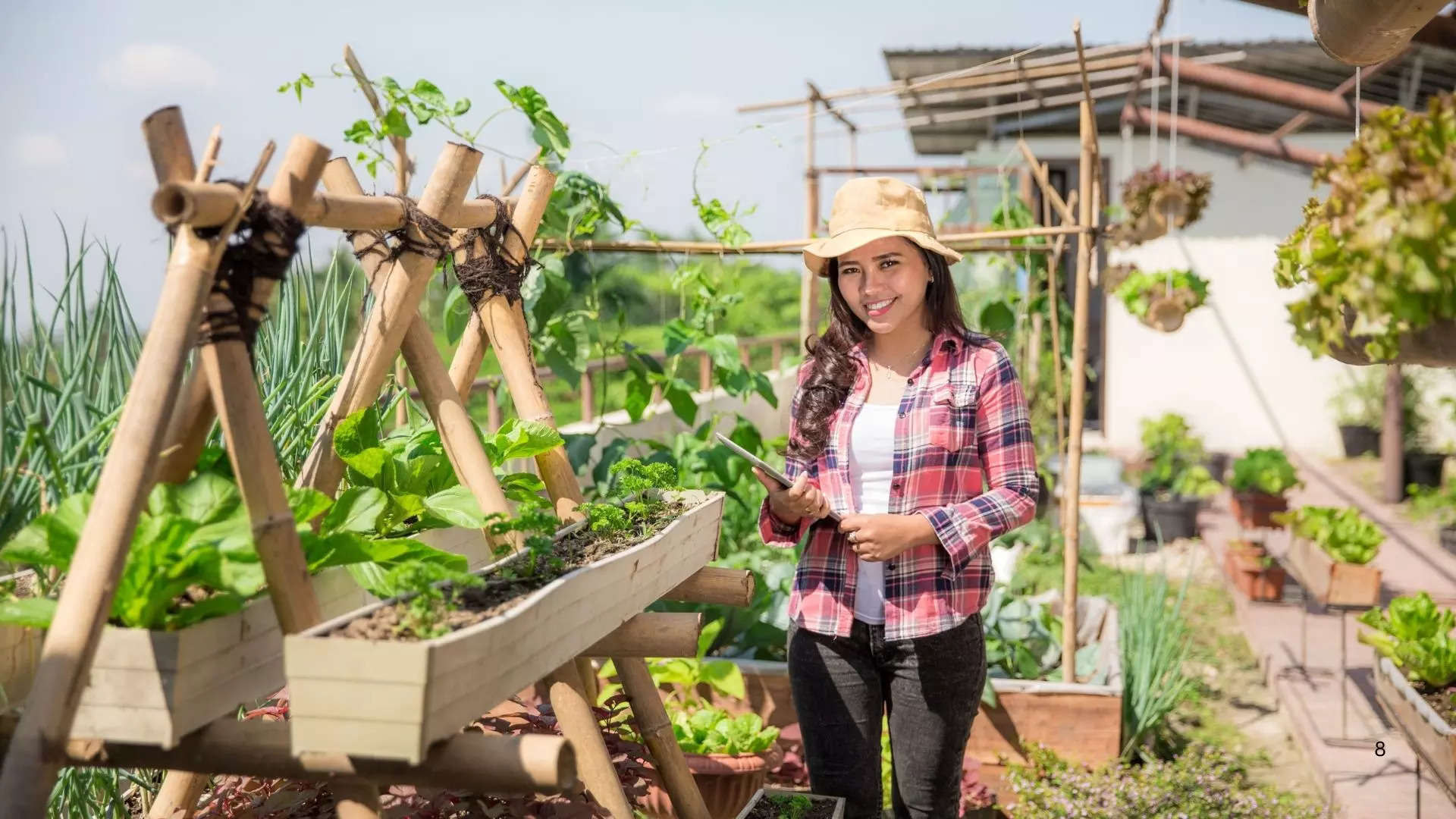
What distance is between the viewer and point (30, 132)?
2.76 m

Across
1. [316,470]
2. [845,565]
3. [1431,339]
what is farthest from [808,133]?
[1431,339]

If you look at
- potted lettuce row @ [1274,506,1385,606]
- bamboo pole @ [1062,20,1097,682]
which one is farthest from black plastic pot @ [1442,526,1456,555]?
bamboo pole @ [1062,20,1097,682]

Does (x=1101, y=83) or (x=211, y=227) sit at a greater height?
(x=1101, y=83)

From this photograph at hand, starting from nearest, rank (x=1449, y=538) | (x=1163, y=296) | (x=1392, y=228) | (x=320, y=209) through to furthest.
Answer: (x=1392, y=228) → (x=320, y=209) → (x=1163, y=296) → (x=1449, y=538)

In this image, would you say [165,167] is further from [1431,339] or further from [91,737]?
[1431,339]

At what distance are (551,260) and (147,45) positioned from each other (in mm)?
16964

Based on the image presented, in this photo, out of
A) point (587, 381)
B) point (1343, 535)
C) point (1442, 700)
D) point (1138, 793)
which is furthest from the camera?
point (587, 381)

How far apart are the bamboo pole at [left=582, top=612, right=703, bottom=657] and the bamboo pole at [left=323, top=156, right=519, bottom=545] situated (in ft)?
0.69

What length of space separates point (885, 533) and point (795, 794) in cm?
57

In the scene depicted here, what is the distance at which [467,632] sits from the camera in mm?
1156

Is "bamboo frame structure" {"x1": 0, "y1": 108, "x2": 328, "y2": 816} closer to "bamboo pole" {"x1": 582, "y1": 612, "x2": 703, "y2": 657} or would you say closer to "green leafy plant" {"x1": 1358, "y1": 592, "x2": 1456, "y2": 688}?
"bamboo pole" {"x1": 582, "y1": 612, "x2": 703, "y2": 657}

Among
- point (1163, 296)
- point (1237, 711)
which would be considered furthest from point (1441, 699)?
point (1163, 296)

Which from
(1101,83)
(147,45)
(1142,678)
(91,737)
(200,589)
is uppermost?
(147,45)

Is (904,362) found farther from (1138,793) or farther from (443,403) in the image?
(1138,793)
